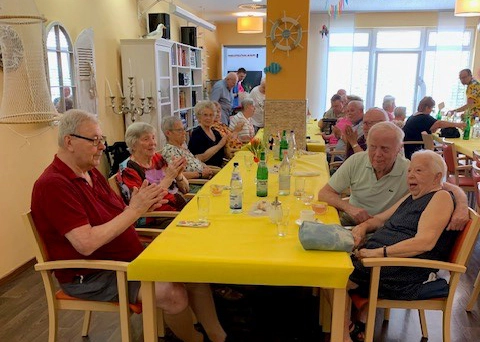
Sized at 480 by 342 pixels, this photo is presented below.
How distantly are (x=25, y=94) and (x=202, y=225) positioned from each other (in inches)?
62.0

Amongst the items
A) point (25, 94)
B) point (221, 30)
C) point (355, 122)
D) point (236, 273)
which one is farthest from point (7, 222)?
point (221, 30)

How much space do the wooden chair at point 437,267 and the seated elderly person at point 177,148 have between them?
199 centimetres

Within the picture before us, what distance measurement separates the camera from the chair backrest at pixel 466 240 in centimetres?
188

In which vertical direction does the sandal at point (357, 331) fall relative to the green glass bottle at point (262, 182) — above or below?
below

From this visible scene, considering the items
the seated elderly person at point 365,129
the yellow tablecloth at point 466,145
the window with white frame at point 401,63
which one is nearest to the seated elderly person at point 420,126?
the yellow tablecloth at point 466,145

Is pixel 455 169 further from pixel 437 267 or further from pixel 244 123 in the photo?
pixel 437 267

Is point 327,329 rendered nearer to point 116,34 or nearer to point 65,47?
point 65,47

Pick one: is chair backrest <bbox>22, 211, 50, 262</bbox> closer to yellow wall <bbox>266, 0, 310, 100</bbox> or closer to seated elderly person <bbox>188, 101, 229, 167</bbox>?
seated elderly person <bbox>188, 101, 229, 167</bbox>

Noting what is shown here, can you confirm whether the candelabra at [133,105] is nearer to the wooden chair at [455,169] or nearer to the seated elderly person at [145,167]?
the seated elderly person at [145,167]

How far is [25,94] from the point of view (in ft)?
9.03

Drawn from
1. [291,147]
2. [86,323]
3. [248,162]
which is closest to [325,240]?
[86,323]

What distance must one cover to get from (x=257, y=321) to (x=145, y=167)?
1248 mm

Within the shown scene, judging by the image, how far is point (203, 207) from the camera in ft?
7.00

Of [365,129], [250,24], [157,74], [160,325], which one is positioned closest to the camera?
[160,325]
